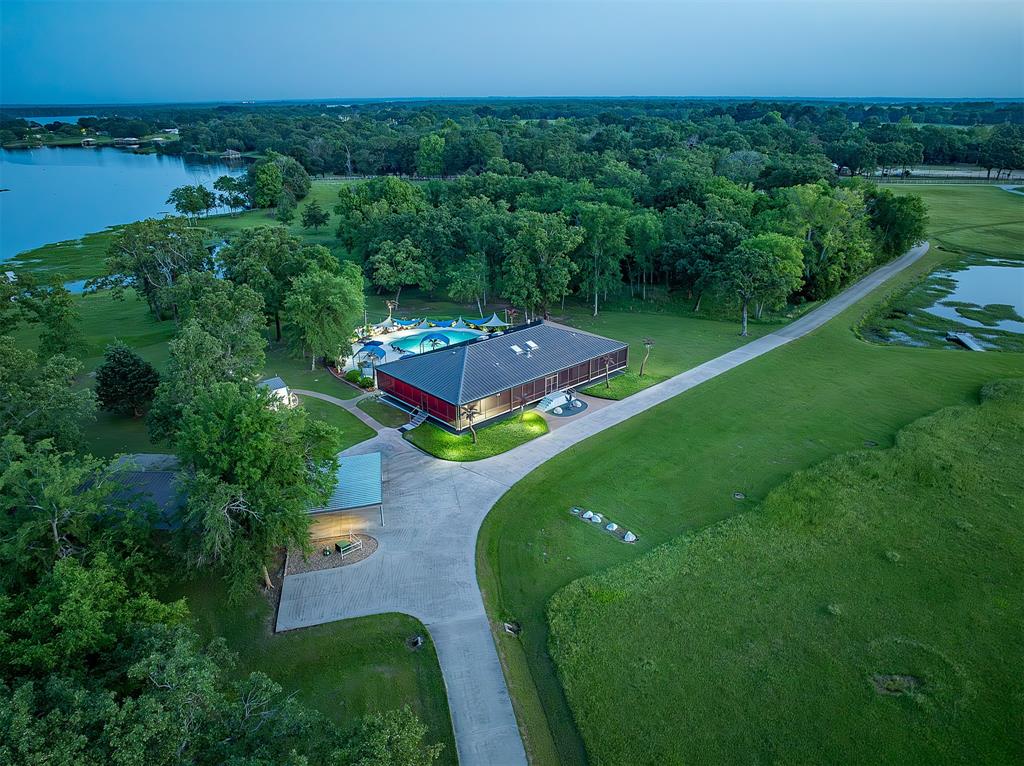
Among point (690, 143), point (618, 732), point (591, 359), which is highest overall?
point (690, 143)

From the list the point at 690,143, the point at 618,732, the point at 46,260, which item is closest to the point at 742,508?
the point at 618,732

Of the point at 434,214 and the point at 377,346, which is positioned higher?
the point at 434,214

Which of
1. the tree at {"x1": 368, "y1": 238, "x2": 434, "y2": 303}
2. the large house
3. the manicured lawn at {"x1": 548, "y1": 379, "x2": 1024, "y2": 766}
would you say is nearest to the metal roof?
the large house

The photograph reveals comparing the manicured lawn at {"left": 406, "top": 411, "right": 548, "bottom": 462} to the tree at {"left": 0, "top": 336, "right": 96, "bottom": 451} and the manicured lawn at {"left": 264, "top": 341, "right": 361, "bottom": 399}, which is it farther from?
the tree at {"left": 0, "top": 336, "right": 96, "bottom": 451}

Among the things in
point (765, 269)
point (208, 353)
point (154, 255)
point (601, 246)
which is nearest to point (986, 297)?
point (765, 269)

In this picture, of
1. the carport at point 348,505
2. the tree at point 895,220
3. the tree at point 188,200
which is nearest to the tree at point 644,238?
the tree at point 895,220

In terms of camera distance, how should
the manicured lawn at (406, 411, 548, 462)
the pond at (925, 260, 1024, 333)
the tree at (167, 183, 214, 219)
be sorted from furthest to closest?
the tree at (167, 183, 214, 219)
the pond at (925, 260, 1024, 333)
the manicured lawn at (406, 411, 548, 462)

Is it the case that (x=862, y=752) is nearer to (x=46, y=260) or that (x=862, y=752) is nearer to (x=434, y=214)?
(x=434, y=214)
